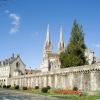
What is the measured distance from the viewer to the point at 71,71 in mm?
60625

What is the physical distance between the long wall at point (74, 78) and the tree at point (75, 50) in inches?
240

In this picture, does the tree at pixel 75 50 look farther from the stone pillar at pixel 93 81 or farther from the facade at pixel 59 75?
the stone pillar at pixel 93 81

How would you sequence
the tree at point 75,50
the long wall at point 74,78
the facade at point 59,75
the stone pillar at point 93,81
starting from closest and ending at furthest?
the stone pillar at point 93,81 < the long wall at point 74,78 < the facade at point 59,75 < the tree at point 75,50

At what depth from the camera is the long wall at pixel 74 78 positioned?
5181 cm

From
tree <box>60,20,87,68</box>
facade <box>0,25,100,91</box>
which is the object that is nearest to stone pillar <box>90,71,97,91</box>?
facade <box>0,25,100,91</box>

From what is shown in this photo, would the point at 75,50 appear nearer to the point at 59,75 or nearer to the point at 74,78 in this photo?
the point at 59,75

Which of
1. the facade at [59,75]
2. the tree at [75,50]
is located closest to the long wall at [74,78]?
the facade at [59,75]

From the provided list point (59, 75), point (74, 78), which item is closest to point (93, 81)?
point (74, 78)

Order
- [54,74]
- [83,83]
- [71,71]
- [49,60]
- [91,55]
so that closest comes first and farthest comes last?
1. [83,83]
2. [71,71]
3. [54,74]
4. [91,55]
5. [49,60]

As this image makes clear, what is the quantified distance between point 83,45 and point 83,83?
73.9 feet

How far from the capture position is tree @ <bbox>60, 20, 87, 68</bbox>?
72875mm

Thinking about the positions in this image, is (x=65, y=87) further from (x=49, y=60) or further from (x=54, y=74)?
(x=49, y=60)

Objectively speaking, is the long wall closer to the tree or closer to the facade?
the facade

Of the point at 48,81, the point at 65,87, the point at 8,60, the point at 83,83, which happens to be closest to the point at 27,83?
the point at 48,81
